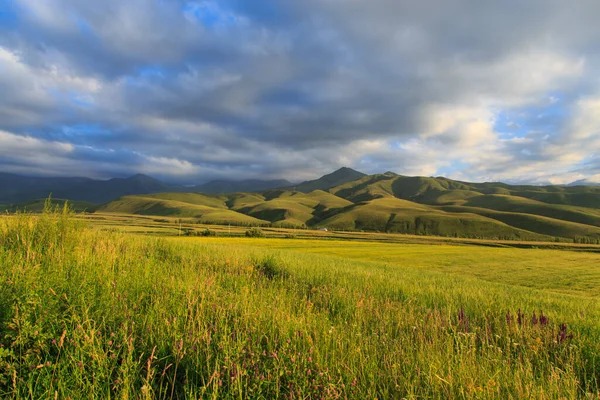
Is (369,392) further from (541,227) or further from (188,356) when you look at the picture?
(541,227)

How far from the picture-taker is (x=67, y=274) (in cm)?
637

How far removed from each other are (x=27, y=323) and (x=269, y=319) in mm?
3406

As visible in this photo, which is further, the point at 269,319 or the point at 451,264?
the point at 451,264

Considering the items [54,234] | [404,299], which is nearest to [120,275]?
[54,234]

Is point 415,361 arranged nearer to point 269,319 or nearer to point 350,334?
point 350,334

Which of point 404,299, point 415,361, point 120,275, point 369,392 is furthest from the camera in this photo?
point 404,299

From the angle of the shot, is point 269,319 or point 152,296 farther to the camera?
point 152,296

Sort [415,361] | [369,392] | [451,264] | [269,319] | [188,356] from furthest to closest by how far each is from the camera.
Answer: [451,264] < [269,319] < [415,361] < [188,356] < [369,392]

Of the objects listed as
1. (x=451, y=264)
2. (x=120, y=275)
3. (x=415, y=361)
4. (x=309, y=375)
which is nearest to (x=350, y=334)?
(x=415, y=361)

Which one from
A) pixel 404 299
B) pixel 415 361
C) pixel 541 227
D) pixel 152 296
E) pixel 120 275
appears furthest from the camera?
pixel 541 227

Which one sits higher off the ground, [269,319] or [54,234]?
[54,234]

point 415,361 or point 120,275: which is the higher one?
point 120,275

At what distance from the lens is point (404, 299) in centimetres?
993

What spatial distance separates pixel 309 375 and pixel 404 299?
23.1 ft
